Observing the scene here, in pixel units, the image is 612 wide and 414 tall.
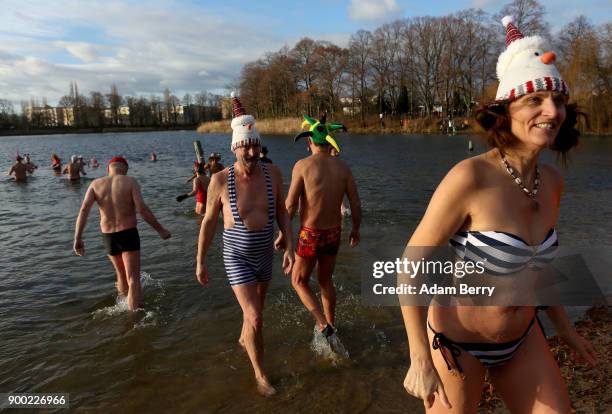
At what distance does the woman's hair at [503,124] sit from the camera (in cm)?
195

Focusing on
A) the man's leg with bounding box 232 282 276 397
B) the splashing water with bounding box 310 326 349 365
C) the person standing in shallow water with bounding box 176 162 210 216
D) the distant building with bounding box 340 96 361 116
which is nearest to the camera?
the man's leg with bounding box 232 282 276 397

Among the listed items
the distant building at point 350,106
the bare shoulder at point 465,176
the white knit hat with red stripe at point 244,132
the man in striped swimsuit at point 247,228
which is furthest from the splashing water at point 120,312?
the distant building at point 350,106

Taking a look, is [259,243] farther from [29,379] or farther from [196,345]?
[29,379]

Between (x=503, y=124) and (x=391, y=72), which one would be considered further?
(x=391, y=72)

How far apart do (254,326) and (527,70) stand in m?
2.83

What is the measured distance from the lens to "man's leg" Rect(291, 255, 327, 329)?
4383mm

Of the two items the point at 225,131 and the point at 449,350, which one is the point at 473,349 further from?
the point at 225,131

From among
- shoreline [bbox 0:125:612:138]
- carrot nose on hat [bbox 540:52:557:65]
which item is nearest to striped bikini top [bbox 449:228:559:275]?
shoreline [bbox 0:125:612:138]

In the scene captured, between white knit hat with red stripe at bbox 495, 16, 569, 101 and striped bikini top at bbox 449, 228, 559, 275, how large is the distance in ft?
2.12

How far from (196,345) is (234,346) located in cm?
45

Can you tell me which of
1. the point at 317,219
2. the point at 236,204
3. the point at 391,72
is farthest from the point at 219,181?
the point at 391,72

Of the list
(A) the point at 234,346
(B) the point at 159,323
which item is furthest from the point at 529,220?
(B) the point at 159,323

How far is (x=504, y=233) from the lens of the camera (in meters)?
1.83

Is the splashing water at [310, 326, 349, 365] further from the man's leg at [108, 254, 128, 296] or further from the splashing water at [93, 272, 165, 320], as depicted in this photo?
the man's leg at [108, 254, 128, 296]
